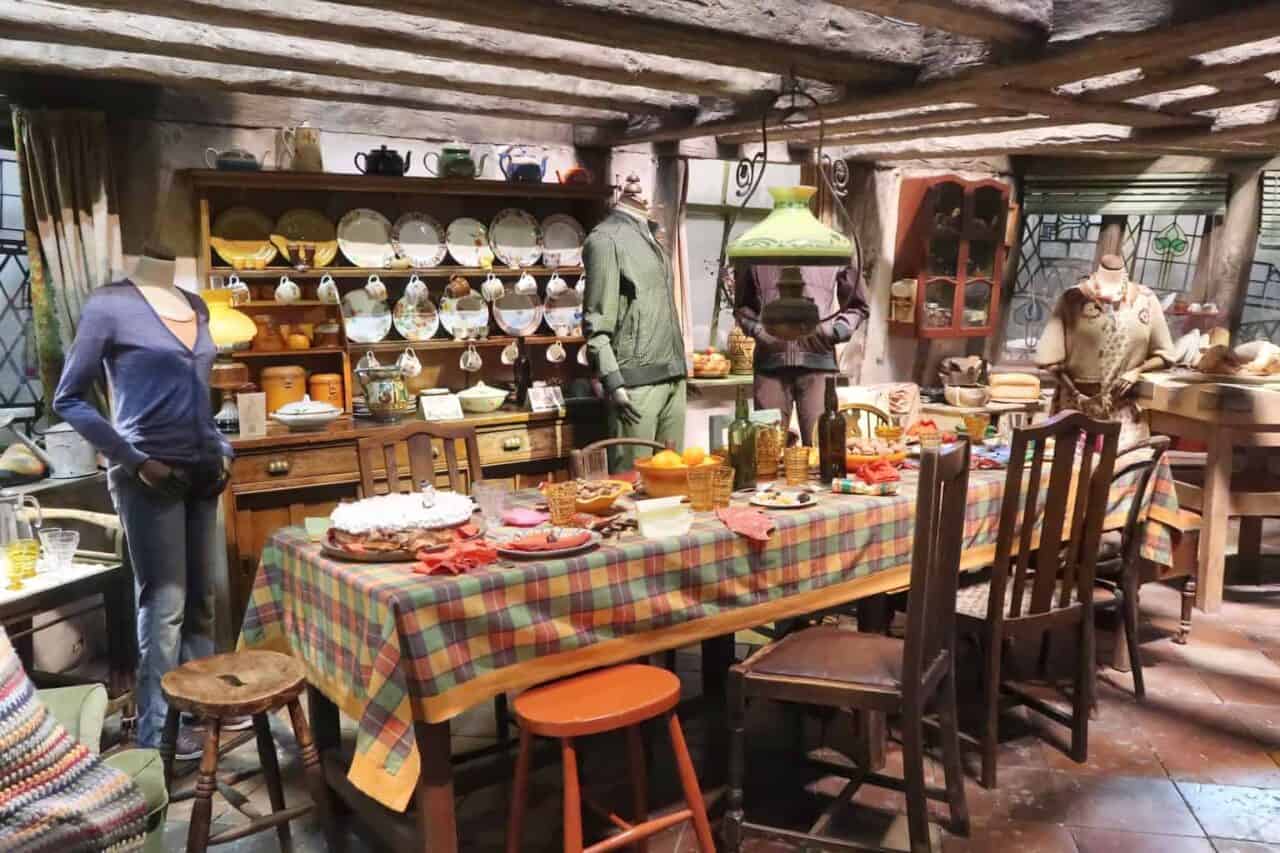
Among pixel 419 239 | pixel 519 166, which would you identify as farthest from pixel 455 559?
pixel 519 166

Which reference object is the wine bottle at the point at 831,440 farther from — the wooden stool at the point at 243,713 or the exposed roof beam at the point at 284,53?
the exposed roof beam at the point at 284,53

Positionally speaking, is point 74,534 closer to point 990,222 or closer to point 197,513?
point 197,513

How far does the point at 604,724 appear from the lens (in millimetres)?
1981

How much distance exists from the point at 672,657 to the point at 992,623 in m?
1.05

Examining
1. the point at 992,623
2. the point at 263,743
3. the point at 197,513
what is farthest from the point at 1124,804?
the point at 197,513

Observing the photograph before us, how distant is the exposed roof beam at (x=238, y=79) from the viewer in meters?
3.27

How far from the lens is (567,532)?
2291 mm

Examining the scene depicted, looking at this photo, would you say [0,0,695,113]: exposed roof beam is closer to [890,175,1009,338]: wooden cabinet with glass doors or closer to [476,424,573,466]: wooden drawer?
[476,424,573,466]: wooden drawer

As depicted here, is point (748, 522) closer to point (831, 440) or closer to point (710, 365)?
point (831, 440)

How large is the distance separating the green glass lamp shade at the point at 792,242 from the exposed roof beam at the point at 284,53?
1.54 metres

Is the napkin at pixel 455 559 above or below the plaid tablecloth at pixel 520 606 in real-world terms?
above

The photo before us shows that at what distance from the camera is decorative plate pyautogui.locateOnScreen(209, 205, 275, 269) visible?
3.85 meters

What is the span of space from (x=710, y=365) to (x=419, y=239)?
5.52ft

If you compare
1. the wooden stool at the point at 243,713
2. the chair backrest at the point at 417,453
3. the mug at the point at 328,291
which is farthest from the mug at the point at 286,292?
the wooden stool at the point at 243,713
